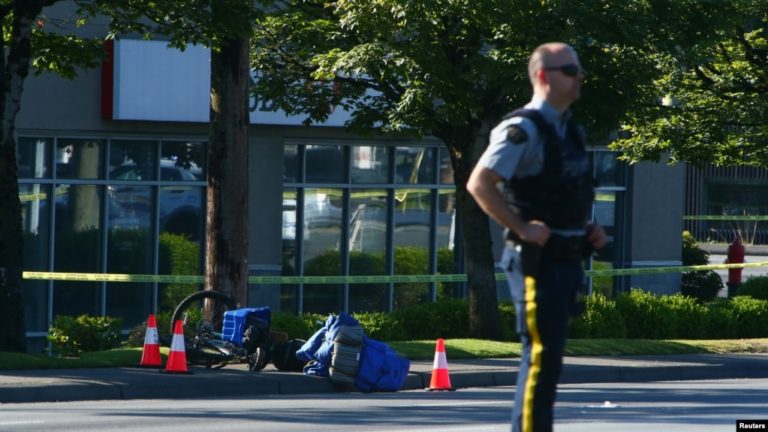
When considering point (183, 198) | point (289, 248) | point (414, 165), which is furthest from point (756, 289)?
point (183, 198)

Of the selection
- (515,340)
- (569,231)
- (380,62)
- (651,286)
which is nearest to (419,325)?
(515,340)

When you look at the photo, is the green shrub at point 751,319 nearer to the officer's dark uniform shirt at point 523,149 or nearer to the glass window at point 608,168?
the glass window at point 608,168

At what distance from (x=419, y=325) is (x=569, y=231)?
46.9 feet

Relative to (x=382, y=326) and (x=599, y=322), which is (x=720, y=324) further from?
(x=382, y=326)

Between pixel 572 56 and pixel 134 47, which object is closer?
pixel 572 56

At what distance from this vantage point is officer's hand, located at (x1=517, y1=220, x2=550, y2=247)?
211 inches

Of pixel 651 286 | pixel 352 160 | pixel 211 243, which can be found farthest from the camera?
pixel 651 286

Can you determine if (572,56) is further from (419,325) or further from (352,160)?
(352,160)

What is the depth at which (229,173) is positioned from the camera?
15922 mm

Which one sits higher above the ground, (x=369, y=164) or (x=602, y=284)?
(x=369, y=164)

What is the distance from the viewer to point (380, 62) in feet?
53.4

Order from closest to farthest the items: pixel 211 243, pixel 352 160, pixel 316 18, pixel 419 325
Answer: pixel 211 243 → pixel 316 18 → pixel 419 325 → pixel 352 160

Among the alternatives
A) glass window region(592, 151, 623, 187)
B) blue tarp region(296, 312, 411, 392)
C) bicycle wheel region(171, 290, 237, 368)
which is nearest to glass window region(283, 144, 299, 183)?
glass window region(592, 151, 623, 187)

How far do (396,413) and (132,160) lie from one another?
1180 centimetres
